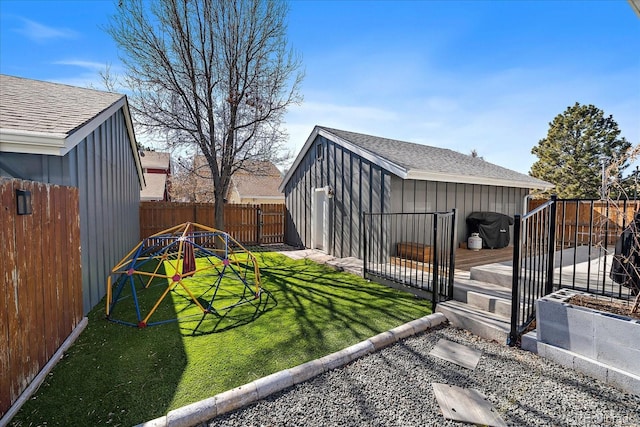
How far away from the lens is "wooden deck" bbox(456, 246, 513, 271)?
21.6ft

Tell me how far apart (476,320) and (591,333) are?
121 cm

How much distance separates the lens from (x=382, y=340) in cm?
348

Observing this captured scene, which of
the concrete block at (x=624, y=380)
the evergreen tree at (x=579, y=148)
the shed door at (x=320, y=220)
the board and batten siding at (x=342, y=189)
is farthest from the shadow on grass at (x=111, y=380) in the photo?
the evergreen tree at (x=579, y=148)

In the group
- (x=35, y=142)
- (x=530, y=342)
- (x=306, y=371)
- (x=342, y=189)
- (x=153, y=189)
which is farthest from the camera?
(x=153, y=189)

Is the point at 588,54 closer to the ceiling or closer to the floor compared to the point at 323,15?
closer to the floor

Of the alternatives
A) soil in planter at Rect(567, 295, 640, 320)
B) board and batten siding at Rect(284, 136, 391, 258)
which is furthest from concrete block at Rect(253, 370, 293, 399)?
board and batten siding at Rect(284, 136, 391, 258)

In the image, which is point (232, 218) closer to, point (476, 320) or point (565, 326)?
point (476, 320)

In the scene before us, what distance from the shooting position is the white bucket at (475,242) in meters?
8.48

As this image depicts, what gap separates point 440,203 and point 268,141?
634cm

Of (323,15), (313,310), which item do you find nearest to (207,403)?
(313,310)

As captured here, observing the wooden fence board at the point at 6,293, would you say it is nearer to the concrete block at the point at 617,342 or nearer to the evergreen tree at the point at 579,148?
the concrete block at the point at 617,342

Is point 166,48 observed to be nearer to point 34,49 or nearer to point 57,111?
point 34,49

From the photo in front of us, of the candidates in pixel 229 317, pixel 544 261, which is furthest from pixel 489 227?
pixel 229 317

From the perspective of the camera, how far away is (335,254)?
→ 364 inches
